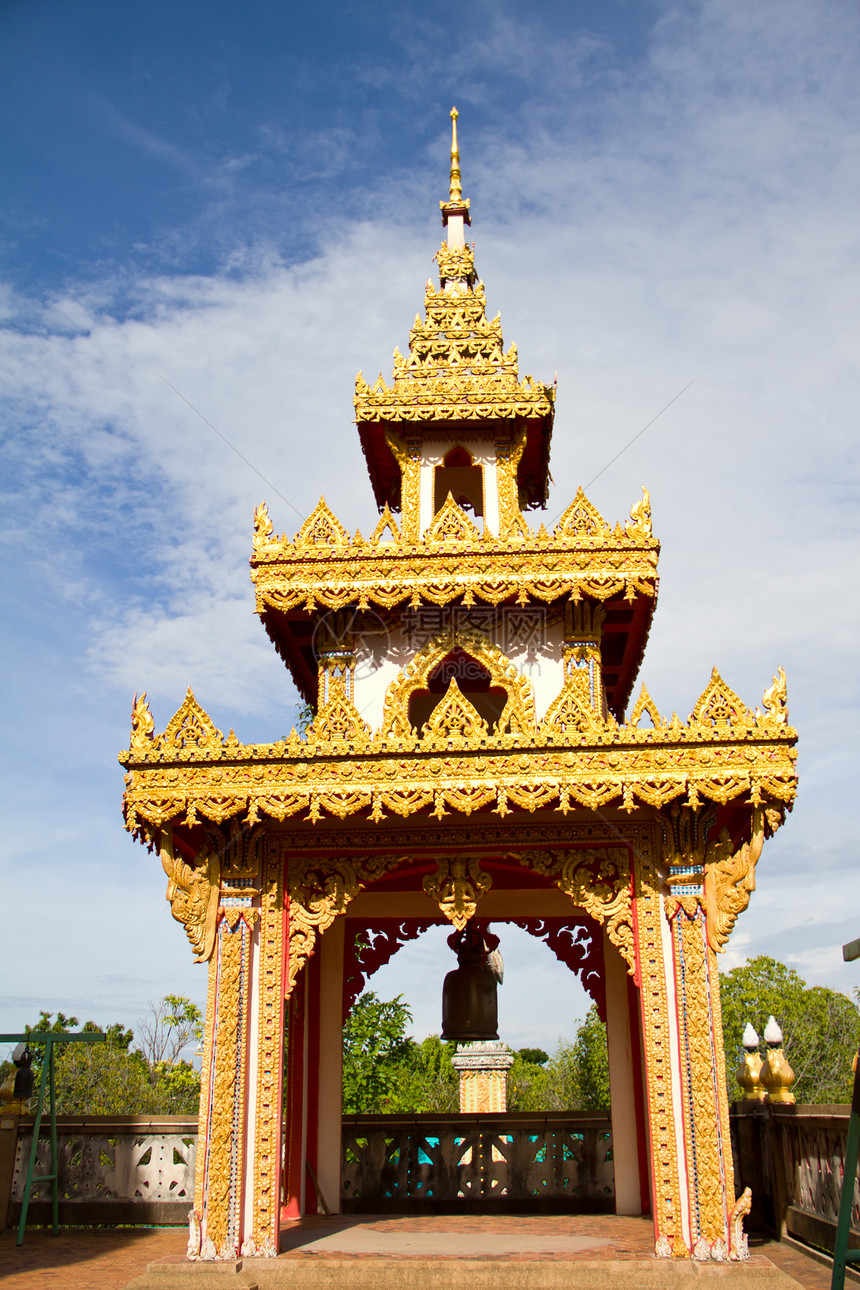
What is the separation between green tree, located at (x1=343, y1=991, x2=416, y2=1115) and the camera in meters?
21.9

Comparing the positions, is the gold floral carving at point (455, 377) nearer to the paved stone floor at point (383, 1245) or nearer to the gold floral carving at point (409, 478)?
the gold floral carving at point (409, 478)

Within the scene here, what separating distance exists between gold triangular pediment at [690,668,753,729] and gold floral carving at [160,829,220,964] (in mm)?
4701

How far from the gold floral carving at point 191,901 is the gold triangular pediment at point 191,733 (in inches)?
31.1

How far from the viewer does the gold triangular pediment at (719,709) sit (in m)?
9.16

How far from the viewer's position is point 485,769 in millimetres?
9172

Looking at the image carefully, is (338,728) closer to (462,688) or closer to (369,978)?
(462,688)

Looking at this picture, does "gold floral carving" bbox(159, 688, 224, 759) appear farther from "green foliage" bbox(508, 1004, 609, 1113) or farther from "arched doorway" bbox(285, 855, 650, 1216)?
"green foliage" bbox(508, 1004, 609, 1113)

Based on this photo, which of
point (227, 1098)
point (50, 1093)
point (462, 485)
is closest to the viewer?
point (227, 1098)

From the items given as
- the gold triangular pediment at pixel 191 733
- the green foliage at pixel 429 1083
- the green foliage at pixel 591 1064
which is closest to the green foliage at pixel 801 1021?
the green foliage at pixel 591 1064

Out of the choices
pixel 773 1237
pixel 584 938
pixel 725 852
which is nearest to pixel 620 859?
pixel 725 852

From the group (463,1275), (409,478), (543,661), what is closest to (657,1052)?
(463,1275)

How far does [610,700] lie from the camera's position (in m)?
14.3

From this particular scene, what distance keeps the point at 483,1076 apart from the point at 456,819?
16.2 m

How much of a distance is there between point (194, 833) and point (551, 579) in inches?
175
